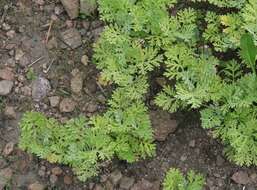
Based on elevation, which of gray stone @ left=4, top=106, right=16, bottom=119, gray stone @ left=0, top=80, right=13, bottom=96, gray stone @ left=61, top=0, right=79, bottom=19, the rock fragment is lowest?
the rock fragment

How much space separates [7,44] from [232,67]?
1.41 metres

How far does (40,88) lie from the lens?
151 inches

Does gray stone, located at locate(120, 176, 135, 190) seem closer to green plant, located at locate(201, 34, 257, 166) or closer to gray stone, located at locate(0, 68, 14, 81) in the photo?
green plant, located at locate(201, 34, 257, 166)

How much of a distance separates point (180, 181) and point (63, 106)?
864 millimetres

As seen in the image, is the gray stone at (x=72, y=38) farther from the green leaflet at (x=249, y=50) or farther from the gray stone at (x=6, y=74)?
the green leaflet at (x=249, y=50)

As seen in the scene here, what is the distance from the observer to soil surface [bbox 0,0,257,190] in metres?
3.63

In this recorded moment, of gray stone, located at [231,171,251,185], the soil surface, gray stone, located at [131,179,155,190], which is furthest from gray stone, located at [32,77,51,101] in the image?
gray stone, located at [231,171,251,185]

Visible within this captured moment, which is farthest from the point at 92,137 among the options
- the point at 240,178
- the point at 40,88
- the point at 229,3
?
the point at 229,3

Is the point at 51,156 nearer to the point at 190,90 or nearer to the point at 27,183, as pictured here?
the point at 27,183

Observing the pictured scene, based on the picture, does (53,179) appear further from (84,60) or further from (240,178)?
(240,178)

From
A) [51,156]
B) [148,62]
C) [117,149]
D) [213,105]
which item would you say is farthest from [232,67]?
[51,156]

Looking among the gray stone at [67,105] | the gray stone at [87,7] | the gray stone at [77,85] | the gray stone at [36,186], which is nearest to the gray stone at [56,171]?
the gray stone at [36,186]

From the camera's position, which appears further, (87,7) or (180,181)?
(87,7)

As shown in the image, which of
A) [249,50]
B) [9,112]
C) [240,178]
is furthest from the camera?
[9,112]
